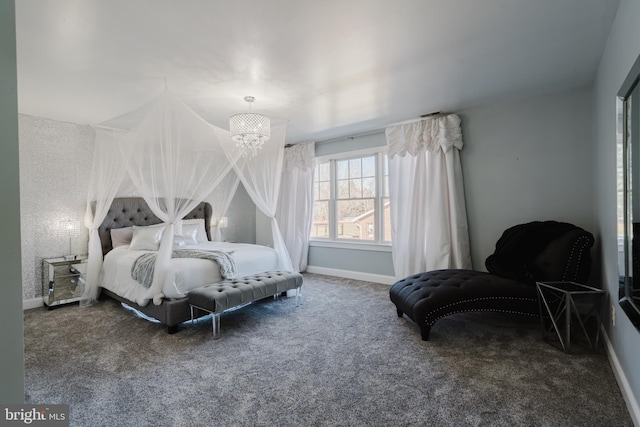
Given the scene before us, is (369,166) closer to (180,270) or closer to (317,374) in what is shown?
(180,270)

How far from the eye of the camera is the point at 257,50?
238 cm

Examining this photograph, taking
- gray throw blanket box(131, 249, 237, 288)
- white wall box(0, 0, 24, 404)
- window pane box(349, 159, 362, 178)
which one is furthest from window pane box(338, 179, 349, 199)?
white wall box(0, 0, 24, 404)

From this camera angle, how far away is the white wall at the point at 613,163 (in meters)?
1.70

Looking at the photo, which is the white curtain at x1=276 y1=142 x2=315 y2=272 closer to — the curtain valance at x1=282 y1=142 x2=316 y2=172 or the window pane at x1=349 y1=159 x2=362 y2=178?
the curtain valance at x1=282 y1=142 x2=316 y2=172

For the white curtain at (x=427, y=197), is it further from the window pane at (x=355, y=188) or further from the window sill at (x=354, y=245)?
the window pane at (x=355, y=188)

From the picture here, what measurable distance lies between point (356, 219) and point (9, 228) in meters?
4.47

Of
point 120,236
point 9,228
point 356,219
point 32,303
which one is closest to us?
point 9,228

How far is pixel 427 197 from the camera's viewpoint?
13.3 ft

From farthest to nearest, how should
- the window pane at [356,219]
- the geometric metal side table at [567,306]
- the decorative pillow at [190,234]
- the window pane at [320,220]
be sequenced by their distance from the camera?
the window pane at [320,220], the window pane at [356,219], the decorative pillow at [190,234], the geometric metal side table at [567,306]

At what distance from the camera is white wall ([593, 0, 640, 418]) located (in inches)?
66.9

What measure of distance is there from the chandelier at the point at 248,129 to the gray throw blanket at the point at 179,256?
3.94 feet

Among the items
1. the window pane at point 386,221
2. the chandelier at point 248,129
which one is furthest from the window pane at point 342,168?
the chandelier at point 248,129

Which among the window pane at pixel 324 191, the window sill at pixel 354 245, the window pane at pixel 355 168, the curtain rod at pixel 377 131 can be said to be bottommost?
the window sill at pixel 354 245
